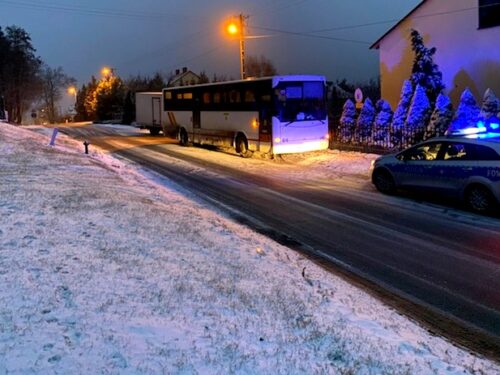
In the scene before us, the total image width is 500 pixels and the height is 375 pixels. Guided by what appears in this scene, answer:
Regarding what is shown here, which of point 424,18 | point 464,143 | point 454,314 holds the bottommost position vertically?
point 454,314

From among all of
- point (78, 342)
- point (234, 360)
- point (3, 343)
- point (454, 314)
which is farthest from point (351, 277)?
point (3, 343)

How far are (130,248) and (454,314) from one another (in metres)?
4.17

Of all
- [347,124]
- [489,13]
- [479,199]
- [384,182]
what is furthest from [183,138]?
[479,199]

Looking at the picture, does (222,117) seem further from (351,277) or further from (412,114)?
(351,277)

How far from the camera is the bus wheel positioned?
29.1m

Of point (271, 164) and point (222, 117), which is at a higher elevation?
point (222, 117)

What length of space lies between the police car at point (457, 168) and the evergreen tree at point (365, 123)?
960 centimetres

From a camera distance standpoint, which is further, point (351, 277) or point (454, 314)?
point (351, 277)

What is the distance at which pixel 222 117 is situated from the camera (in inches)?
961

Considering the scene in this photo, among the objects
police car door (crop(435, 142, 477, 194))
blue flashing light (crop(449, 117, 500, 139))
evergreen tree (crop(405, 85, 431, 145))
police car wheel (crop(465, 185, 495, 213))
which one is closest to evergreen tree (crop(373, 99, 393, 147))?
evergreen tree (crop(405, 85, 431, 145))

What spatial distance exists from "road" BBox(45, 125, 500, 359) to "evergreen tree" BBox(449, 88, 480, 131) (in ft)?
20.4

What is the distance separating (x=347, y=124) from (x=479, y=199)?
43.6ft

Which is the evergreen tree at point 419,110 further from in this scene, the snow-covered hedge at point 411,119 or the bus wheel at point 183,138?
the bus wheel at point 183,138

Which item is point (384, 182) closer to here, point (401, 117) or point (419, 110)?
point (419, 110)
